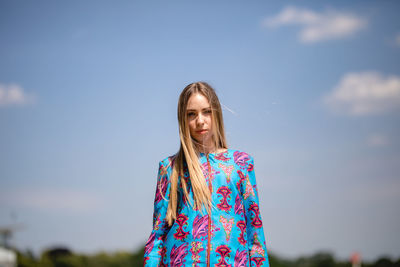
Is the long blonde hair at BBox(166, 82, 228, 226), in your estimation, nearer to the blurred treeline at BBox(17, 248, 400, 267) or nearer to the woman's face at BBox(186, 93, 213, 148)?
the woman's face at BBox(186, 93, 213, 148)

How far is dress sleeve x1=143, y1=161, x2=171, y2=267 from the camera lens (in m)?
3.38

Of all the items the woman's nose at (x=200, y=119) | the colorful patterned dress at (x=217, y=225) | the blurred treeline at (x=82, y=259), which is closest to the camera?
the colorful patterned dress at (x=217, y=225)

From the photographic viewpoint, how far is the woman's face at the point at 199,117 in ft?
12.0

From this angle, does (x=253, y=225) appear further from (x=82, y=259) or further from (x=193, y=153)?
A: (x=82, y=259)

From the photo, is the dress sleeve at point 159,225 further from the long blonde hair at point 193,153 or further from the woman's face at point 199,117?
the woman's face at point 199,117

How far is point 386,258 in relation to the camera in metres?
24.5

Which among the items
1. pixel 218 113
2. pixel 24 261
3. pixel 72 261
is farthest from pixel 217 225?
pixel 72 261

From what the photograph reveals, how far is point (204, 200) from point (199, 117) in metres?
0.71

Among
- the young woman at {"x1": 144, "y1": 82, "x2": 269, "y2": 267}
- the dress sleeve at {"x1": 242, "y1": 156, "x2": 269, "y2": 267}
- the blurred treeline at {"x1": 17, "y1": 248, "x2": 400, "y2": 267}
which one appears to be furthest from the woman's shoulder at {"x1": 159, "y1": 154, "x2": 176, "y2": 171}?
the blurred treeline at {"x1": 17, "y1": 248, "x2": 400, "y2": 267}

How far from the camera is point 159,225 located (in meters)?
→ 3.48

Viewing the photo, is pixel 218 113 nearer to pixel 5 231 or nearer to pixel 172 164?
pixel 172 164

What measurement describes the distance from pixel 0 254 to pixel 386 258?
31.0 meters

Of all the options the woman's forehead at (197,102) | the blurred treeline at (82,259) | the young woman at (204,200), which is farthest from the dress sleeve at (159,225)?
the blurred treeline at (82,259)

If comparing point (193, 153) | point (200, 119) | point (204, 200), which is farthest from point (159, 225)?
point (200, 119)
